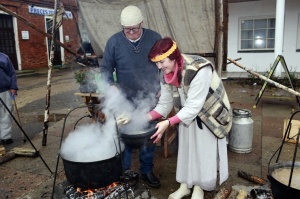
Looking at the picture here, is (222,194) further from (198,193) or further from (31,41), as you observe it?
(31,41)

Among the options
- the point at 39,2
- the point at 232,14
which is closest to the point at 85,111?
the point at 232,14

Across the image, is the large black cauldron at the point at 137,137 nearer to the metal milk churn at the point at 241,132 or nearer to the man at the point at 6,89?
the metal milk churn at the point at 241,132

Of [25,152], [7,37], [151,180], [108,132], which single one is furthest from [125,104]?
[7,37]

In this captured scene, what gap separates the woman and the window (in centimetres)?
1005

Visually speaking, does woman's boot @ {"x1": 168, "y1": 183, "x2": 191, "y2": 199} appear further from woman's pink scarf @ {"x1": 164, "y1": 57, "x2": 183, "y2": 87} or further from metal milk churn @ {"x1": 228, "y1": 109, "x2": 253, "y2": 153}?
metal milk churn @ {"x1": 228, "y1": 109, "x2": 253, "y2": 153}

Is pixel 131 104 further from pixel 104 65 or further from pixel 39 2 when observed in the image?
pixel 39 2

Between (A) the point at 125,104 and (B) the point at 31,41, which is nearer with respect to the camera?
(A) the point at 125,104

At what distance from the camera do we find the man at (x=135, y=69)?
350 centimetres

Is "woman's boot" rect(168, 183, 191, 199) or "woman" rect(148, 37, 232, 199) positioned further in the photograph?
"woman's boot" rect(168, 183, 191, 199)

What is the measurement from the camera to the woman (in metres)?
2.55

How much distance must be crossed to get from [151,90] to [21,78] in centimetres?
1305

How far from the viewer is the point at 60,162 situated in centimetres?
448

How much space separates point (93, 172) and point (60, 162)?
86.2 inches

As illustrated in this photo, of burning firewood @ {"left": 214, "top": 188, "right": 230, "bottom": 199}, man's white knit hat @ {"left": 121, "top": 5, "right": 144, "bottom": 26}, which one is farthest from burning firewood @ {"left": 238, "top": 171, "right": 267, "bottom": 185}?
man's white knit hat @ {"left": 121, "top": 5, "right": 144, "bottom": 26}
